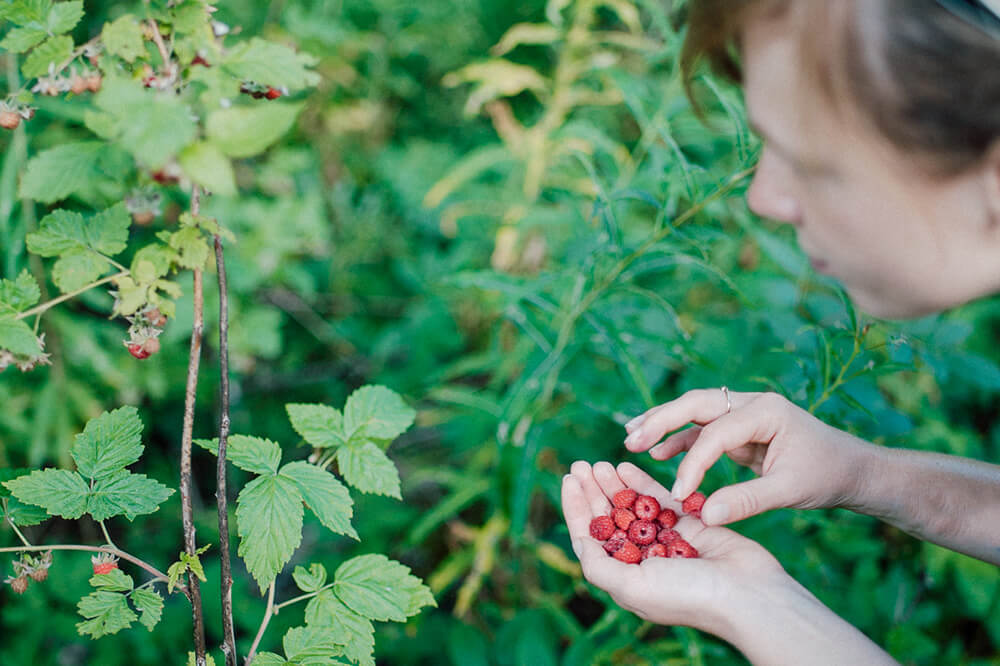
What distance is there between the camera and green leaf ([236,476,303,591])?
3.00 ft

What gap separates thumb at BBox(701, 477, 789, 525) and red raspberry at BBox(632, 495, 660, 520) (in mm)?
221

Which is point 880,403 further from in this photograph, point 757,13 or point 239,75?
point 239,75

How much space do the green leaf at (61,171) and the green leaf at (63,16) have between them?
170 mm

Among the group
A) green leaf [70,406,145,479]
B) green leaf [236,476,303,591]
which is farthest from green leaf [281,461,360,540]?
green leaf [70,406,145,479]

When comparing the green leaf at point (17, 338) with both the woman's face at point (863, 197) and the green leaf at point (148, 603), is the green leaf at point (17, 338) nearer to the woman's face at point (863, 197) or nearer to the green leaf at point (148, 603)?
the green leaf at point (148, 603)

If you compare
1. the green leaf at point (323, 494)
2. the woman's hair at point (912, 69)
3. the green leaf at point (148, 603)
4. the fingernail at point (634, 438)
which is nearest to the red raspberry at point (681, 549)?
the fingernail at point (634, 438)

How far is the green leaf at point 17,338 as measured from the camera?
0.92 metres

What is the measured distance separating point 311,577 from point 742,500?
70 centimetres

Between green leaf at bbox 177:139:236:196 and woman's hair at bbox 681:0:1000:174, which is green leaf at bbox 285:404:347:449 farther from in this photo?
woman's hair at bbox 681:0:1000:174

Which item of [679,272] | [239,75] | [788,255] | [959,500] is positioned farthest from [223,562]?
[679,272]

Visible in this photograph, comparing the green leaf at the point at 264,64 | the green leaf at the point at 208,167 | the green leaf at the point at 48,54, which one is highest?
the green leaf at the point at 264,64

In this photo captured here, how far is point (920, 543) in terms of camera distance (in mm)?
2096

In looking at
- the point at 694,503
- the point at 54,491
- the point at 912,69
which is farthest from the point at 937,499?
the point at 54,491

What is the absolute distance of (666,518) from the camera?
125 cm
